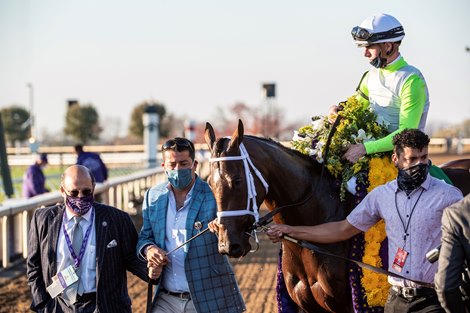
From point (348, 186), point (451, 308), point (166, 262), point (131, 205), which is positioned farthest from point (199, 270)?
point (131, 205)

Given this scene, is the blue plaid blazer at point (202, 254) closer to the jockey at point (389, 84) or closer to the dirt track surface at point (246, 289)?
the jockey at point (389, 84)

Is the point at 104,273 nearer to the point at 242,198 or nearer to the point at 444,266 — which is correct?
the point at 242,198

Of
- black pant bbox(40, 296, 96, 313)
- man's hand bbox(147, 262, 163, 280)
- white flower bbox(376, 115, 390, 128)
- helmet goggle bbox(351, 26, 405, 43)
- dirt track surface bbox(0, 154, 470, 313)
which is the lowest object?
dirt track surface bbox(0, 154, 470, 313)

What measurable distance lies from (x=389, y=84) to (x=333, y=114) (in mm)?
527

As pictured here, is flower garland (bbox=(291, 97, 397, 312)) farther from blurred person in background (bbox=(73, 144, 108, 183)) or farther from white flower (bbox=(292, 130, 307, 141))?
blurred person in background (bbox=(73, 144, 108, 183))

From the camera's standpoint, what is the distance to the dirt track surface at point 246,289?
880cm

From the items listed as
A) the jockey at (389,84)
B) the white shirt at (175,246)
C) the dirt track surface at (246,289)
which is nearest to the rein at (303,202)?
the jockey at (389,84)

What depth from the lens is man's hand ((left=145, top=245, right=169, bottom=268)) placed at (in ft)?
15.8

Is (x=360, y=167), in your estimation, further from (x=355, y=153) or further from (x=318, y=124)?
(x=318, y=124)

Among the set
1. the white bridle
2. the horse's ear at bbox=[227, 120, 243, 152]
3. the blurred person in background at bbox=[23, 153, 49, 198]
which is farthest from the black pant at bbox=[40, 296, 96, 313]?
the blurred person in background at bbox=[23, 153, 49, 198]

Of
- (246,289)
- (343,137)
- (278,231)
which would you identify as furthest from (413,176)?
(246,289)

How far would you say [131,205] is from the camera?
1823cm

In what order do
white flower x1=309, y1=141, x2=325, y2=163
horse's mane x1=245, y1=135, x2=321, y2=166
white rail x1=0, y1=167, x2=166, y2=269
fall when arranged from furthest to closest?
white rail x1=0, y1=167, x2=166, y2=269
white flower x1=309, y1=141, x2=325, y2=163
horse's mane x1=245, y1=135, x2=321, y2=166

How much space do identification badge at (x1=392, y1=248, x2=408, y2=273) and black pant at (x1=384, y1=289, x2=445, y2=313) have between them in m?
0.15
